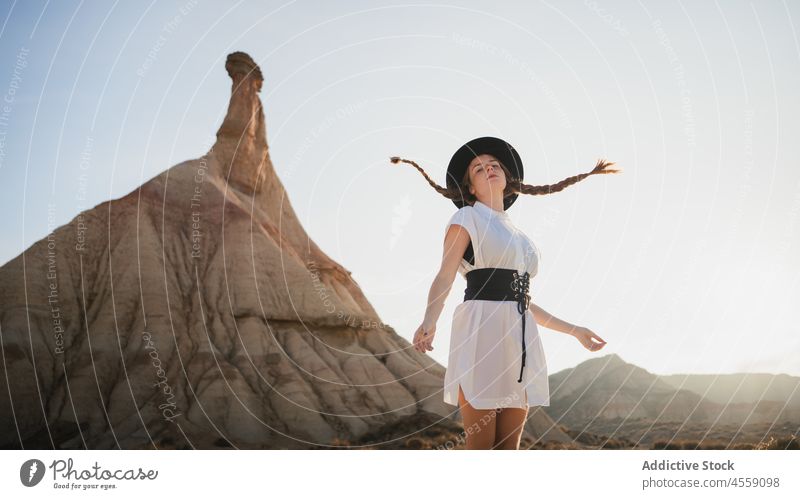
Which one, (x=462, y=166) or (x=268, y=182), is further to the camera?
(x=268, y=182)

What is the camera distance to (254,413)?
25203mm

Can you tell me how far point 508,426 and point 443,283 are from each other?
37.5 inches

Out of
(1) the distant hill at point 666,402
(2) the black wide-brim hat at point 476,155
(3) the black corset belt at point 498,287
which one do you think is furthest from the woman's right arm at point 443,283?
(1) the distant hill at point 666,402

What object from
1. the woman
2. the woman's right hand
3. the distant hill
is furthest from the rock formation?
the woman's right hand

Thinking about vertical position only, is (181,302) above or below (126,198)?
below

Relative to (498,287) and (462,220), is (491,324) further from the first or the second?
(462,220)

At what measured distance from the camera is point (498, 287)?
5.23 meters

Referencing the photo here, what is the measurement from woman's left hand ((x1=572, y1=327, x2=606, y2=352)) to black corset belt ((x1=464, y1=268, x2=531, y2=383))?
445 mm

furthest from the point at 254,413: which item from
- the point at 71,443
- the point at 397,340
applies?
the point at 397,340

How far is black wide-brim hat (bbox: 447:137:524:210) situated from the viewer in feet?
19.0

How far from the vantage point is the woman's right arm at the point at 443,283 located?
15.8 feet

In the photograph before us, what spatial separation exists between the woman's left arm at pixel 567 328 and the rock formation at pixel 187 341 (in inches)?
705

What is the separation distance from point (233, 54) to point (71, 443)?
18511 millimetres
